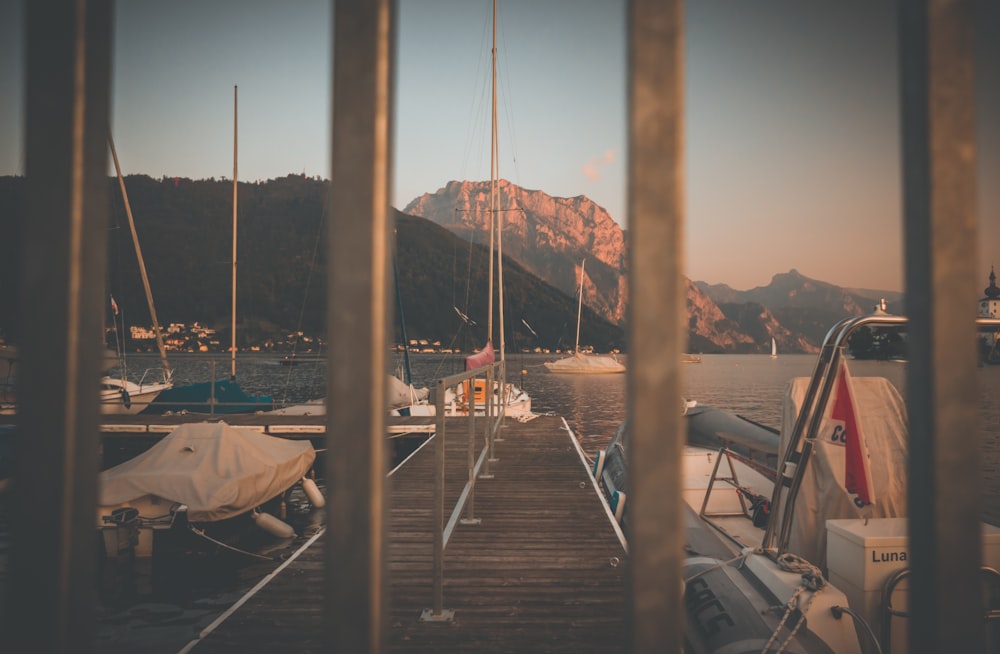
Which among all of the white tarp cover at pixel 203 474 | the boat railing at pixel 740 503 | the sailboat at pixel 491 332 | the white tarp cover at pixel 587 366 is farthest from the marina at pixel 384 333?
the white tarp cover at pixel 587 366

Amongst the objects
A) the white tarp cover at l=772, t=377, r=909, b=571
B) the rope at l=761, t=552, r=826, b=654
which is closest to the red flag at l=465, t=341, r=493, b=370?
the white tarp cover at l=772, t=377, r=909, b=571

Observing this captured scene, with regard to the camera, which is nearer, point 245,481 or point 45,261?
point 45,261

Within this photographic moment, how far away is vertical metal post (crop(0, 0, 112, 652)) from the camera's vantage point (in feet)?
2.06

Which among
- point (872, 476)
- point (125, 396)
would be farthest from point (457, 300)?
point (872, 476)

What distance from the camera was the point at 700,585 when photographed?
Answer: 12.3 ft

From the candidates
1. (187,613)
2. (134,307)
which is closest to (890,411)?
(187,613)

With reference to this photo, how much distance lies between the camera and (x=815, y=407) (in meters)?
3.68

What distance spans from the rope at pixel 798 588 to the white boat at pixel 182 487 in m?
→ 6.84

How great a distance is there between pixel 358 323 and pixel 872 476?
4.81 m

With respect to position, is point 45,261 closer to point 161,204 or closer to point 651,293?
point 651,293

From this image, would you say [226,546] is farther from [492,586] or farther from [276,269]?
[276,269]

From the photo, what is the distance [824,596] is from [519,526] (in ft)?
8.65

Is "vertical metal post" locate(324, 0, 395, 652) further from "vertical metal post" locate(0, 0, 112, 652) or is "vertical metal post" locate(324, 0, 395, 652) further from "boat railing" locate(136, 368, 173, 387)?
"boat railing" locate(136, 368, 173, 387)

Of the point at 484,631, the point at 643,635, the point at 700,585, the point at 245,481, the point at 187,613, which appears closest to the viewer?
the point at 643,635
